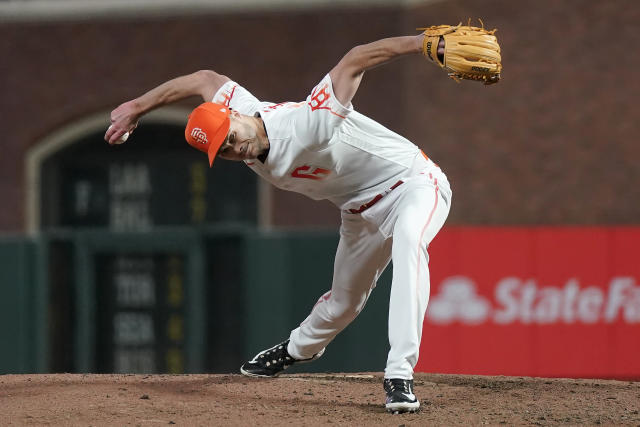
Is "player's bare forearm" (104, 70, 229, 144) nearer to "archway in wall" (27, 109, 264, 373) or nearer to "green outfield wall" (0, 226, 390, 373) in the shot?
"green outfield wall" (0, 226, 390, 373)

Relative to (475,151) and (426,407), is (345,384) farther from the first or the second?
(475,151)

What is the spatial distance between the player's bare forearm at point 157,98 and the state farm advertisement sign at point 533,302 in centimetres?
490

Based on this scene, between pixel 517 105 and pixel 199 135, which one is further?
pixel 517 105

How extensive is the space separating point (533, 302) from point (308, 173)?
5.42m

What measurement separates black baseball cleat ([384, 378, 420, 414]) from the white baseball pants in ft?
0.11

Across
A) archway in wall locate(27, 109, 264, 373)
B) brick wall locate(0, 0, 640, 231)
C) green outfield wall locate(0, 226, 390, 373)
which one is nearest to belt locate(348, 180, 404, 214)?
green outfield wall locate(0, 226, 390, 373)

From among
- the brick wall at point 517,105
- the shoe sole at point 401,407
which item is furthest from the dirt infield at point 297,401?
the brick wall at point 517,105

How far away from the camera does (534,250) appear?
32.2ft

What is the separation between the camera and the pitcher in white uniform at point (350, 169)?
458 cm

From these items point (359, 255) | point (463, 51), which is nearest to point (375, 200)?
point (359, 255)

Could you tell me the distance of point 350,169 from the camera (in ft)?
16.2

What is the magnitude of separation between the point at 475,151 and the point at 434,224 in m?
6.60

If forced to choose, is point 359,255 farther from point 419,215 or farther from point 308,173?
point 308,173

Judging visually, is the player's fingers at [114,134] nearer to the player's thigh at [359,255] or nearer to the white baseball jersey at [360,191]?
the white baseball jersey at [360,191]
